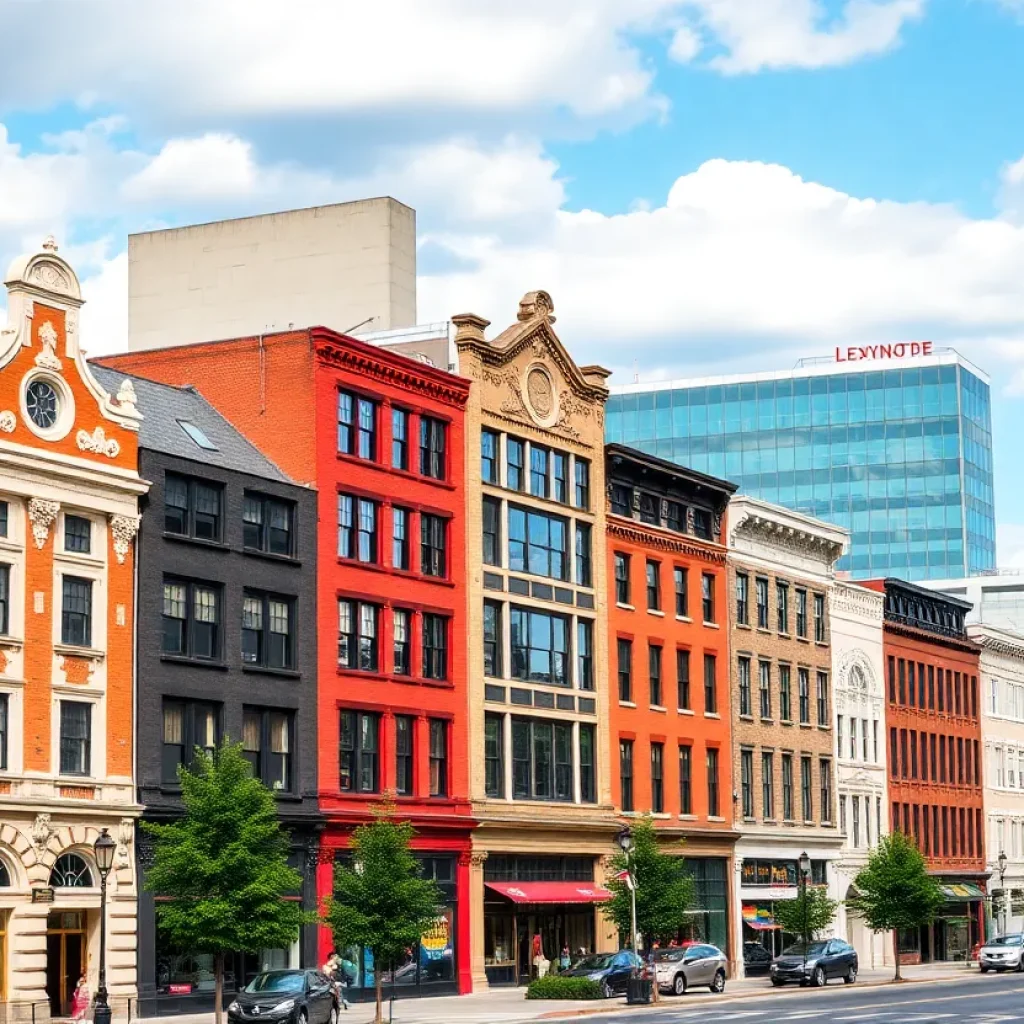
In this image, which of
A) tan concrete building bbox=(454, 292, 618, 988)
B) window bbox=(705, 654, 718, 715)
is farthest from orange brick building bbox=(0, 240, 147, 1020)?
window bbox=(705, 654, 718, 715)

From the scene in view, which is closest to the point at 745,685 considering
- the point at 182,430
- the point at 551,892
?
the point at 551,892

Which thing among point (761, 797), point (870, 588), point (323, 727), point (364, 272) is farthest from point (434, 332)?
point (870, 588)

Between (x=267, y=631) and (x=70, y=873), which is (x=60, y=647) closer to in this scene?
(x=70, y=873)

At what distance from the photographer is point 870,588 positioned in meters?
96.2

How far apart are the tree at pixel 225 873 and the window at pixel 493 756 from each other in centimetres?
1887

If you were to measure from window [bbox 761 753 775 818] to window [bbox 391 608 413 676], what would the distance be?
25.5m

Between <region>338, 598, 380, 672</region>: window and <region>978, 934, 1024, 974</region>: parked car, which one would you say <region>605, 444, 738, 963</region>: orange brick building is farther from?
<region>338, 598, 380, 672</region>: window

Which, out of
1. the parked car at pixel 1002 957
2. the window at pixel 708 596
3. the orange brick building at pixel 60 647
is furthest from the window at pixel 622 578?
the orange brick building at pixel 60 647

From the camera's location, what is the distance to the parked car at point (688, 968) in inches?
A: 2502

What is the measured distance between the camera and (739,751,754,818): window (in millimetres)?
82875

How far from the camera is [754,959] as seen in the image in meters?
81.8

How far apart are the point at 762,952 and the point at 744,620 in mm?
13258

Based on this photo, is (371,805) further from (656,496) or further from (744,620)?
(744,620)

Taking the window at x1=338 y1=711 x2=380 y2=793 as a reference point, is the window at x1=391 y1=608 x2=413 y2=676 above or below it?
above
